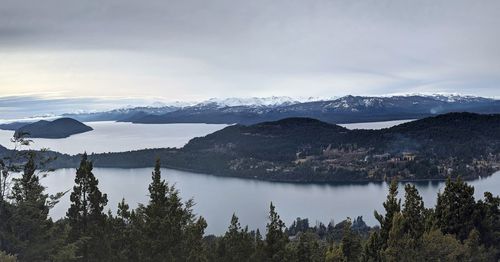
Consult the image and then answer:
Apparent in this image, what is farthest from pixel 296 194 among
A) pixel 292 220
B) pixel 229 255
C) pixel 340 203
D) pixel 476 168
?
pixel 229 255

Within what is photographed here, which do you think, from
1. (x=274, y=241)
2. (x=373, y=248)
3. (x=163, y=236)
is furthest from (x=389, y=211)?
(x=163, y=236)

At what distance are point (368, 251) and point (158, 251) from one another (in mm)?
8335

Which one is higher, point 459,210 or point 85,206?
point 459,210

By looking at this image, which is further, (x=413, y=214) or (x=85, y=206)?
(x=85, y=206)

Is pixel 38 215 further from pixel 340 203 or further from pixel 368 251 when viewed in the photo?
pixel 340 203

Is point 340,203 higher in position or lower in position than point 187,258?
lower

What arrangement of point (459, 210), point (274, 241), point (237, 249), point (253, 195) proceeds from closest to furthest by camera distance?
point (459, 210) → point (237, 249) → point (274, 241) → point (253, 195)

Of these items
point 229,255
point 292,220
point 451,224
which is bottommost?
point 292,220

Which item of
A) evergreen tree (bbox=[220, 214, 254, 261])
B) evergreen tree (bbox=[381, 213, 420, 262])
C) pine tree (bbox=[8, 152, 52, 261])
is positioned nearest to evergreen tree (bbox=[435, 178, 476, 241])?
evergreen tree (bbox=[381, 213, 420, 262])

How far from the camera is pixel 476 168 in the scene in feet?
604

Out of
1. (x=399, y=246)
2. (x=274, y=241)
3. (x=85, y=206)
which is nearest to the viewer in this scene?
(x=399, y=246)

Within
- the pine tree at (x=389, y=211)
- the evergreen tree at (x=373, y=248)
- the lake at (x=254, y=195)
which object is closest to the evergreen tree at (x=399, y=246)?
the pine tree at (x=389, y=211)

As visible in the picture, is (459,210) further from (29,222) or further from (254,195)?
(254,195)

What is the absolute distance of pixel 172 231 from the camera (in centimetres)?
1850
